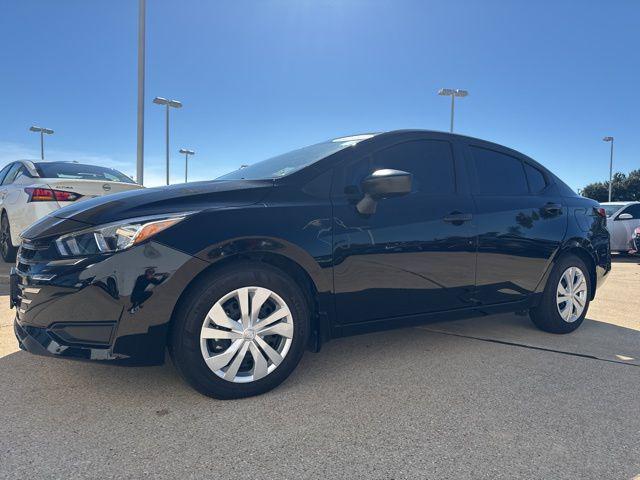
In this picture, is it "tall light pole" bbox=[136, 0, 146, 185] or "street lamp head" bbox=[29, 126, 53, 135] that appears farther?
"street lamp head" bbox=[29, 126, 53, 135]

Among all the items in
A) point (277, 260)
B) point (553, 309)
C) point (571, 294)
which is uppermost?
point (277, 260)

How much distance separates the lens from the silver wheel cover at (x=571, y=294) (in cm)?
403

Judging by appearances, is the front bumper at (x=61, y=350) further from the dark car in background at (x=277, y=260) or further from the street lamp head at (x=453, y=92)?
the street lamp head at (x=453, y=92)

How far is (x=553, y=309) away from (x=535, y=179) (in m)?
1.11

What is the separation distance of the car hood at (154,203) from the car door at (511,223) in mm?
1710

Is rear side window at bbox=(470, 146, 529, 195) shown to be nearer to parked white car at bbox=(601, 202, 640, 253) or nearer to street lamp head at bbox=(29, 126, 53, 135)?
parked white car at bbox=(601, 202, 640, 253)

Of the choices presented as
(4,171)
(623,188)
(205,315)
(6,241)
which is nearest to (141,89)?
(4,171)

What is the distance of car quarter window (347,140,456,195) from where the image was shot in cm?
314

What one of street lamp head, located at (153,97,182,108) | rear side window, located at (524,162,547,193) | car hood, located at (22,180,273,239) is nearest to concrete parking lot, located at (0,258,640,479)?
car hood, located at (22,180,273,239)

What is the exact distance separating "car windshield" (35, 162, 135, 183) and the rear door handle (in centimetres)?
462

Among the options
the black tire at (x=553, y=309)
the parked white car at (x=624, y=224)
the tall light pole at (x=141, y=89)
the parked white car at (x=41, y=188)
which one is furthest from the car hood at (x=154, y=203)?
the parked white car at (x=624, y=224)

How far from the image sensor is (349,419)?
235cm

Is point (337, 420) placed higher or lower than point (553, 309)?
lower

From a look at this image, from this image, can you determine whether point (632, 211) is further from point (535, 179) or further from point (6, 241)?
point (6, 241)
